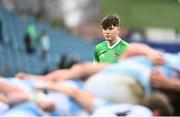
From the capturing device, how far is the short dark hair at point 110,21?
1949 millimetres

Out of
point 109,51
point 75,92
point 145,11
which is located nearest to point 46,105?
point 75,92

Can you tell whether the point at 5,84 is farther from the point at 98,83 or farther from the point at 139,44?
the point at 139,44

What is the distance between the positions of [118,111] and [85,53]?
183 millimetres

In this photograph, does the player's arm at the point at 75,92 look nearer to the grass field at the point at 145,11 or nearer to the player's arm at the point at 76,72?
the player's arm at the point at 76,72

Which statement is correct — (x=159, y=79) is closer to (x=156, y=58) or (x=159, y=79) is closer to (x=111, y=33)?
(x=156, y=58)

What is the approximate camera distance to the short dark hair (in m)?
1.95

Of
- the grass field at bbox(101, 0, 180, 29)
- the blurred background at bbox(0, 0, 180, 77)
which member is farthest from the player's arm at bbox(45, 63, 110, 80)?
the grass field at bbox(101, 0, 180, 29)

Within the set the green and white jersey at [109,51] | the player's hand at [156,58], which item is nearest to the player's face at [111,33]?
the green and white jersey at [109,51]

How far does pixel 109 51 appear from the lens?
1.91 m

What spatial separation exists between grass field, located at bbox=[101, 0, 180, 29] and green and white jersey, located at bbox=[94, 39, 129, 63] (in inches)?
4.1

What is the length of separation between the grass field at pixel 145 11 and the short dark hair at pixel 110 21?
0.06ft

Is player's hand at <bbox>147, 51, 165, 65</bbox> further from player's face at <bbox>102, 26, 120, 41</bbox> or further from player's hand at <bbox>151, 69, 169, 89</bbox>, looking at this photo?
player's face at <bbox>102, 26, 120, 41</bbox>

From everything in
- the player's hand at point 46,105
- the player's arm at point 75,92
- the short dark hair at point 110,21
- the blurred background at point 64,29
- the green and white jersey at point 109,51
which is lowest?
the player's hand at point 46,105

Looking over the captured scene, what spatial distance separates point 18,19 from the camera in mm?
2184
